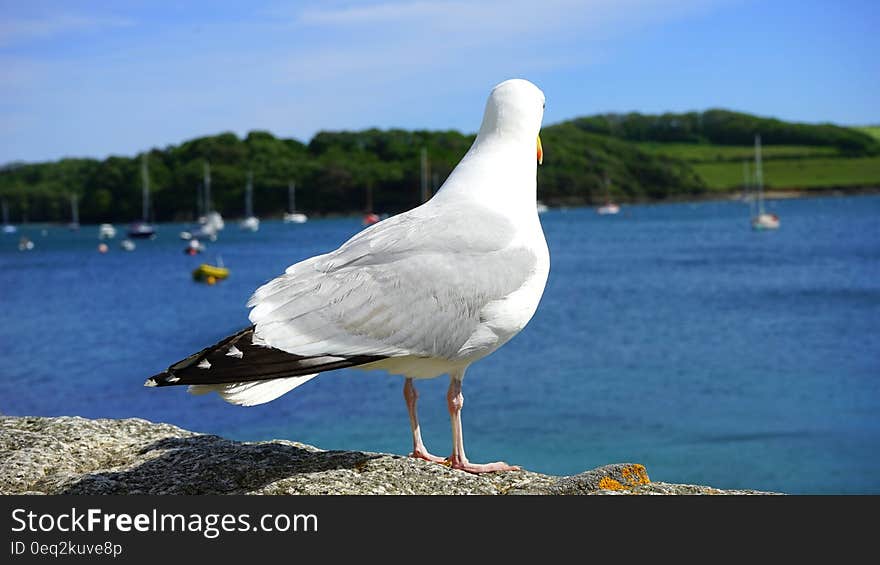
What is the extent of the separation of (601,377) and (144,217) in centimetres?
15601

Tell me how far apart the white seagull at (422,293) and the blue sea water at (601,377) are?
1487 centimetres

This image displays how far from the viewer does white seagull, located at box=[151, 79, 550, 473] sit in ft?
18.2

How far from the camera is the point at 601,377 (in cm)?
3247

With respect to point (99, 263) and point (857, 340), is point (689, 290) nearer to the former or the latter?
point (857, 340)

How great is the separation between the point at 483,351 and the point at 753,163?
7640 inches

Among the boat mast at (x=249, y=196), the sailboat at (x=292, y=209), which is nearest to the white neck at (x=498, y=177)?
the boat mast at (x=249, y=196)

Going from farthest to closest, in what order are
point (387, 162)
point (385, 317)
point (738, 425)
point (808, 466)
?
point (387, 162)
point (738, 425)
point (808, 466)
point (385, 317)

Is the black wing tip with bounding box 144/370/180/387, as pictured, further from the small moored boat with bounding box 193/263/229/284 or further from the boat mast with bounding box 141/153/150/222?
the boat mast with bounding box 141/153/150/222

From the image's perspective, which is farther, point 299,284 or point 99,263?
point 99,263

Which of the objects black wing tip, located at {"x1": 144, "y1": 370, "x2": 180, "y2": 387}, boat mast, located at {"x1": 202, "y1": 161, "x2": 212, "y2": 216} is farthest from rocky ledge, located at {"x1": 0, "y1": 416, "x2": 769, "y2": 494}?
boat mast, located at {"x1": 202, "y1": 161, "x2": 212, "y2": 216}

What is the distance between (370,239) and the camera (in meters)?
6.34

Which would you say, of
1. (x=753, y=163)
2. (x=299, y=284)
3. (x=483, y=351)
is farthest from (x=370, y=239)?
(x=753, y=163)

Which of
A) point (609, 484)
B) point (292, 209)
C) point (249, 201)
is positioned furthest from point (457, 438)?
point (292, 209)

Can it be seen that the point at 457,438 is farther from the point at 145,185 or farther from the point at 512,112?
the point at 145,185
